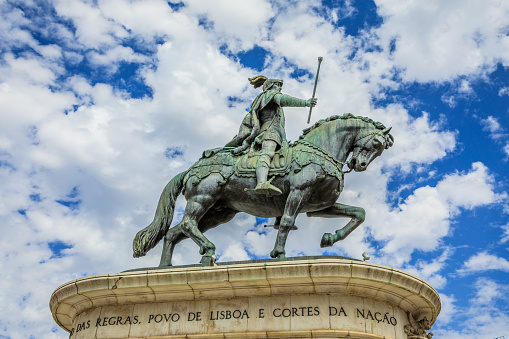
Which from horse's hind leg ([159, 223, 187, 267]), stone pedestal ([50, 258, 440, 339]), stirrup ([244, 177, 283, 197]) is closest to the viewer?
stone pedestal ([50, 258, 440, 339])

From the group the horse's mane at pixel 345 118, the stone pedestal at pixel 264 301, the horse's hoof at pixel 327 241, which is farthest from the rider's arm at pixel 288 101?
the stone pedestal at pixel 264 301

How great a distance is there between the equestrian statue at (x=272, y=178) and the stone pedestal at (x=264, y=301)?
1662mm

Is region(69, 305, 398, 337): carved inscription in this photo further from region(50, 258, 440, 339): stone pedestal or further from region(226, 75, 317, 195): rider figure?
region(226, 75, 317, 195): rider figure

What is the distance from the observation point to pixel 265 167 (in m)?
14.0

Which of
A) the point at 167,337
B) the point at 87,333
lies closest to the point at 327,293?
the point at 167,337

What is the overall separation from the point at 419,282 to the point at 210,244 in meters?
5.15

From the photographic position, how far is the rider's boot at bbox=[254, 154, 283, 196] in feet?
44.6

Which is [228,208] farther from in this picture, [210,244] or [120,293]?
[120,293]

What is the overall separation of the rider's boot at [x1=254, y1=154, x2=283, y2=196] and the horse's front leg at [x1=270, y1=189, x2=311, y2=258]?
0.39 meters

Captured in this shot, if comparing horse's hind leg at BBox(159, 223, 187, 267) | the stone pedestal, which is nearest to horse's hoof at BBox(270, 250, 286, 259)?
the stone pedestal

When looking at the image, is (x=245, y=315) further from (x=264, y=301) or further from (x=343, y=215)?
(x=343, y=215)

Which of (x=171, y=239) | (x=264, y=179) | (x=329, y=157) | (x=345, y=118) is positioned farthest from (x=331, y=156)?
(x=171, y=239)

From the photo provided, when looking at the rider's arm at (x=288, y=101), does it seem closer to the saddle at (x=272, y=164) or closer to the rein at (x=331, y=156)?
the rein at (x=331, y=156)

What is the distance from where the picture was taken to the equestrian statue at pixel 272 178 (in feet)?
45.3
